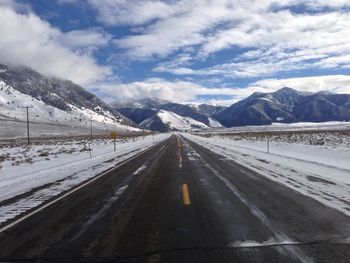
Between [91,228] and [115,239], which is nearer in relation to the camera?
[115,239]

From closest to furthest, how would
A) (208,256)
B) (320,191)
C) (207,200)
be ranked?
(208,256) → (207,200) → (320,191)

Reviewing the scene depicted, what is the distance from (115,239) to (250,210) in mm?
3269

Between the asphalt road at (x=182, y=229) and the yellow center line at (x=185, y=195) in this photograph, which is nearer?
the asphalt road at (x=182, y=229)

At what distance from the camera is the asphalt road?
5309 mm

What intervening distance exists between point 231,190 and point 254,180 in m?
2.29

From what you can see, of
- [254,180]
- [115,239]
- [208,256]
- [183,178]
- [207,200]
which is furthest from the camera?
[183,178]

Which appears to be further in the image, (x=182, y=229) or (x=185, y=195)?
(x=185, y=195)

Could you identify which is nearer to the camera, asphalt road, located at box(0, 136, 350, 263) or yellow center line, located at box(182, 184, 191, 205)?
asphalt road, located at box(0, 136, 350, 263)

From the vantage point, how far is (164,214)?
7883 mm

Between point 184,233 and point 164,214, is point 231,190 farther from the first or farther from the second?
point 184,233

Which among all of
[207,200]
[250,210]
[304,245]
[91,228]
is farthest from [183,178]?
[304,245]

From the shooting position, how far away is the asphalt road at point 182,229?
5309 mm

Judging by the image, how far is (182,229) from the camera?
21.7ft

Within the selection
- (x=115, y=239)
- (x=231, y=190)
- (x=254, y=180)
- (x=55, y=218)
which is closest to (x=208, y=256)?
(x=115, y=239)
